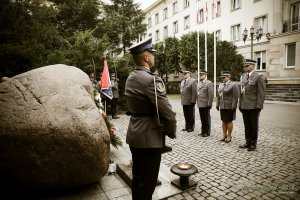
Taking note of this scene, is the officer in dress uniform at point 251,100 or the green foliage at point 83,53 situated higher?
the green foliage at point 83,53

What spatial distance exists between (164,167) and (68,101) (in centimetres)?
232

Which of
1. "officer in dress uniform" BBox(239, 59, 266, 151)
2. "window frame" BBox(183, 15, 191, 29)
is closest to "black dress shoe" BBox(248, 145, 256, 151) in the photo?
"officer in dress uniform" BBox(239, 59, 266, 151)

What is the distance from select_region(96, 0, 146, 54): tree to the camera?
2659 centimetres

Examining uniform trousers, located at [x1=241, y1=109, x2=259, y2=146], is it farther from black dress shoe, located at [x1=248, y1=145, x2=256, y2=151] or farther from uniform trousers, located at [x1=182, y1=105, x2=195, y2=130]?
uniform trousers, located at [x1=182, y1=105, x2=195, y2=130]

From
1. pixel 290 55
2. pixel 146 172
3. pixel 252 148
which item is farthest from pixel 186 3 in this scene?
pixel 146 172

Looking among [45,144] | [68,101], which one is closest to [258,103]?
[68,101]

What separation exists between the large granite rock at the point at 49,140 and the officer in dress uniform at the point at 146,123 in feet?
3.02

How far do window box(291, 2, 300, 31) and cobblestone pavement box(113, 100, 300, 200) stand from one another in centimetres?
1759

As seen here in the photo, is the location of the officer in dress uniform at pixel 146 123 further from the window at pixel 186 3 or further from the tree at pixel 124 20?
the window at pixel 186 3

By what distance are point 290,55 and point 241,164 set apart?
20265mm

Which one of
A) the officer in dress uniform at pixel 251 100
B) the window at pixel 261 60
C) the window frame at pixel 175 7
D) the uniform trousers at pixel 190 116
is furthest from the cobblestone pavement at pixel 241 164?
the window frame at pixel 175 7

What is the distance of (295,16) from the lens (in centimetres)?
2144

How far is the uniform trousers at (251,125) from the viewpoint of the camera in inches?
229

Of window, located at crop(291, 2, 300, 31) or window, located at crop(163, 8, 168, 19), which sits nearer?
window, located at crop(291, 2, 300, 31)
